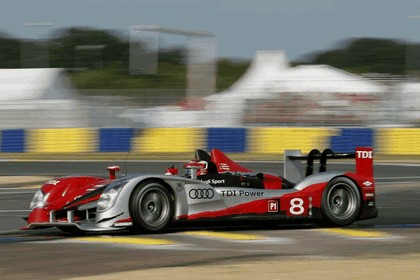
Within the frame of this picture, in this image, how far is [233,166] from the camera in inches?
454

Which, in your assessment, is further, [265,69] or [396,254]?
[265,69]

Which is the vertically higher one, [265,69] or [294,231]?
[265,69]

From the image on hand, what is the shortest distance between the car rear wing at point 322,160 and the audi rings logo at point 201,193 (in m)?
1.62

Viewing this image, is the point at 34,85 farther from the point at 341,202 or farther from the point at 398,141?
the point at 341,202

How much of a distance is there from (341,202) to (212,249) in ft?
8.84

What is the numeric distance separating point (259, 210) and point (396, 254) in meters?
2.34

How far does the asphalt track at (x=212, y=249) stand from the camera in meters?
7.84

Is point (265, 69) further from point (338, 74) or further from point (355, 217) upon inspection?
point (355, 217)

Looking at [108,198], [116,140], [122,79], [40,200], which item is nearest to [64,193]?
[40,200]

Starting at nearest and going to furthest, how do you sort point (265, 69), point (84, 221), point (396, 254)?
point (396, 254)
point (84, 221)
point (265, 69)

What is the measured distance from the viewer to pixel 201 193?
10.6m

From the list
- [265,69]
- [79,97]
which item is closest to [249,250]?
[79,97]

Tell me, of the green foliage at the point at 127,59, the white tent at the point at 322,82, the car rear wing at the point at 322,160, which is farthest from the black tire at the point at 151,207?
the green foliage at the point at 127,59

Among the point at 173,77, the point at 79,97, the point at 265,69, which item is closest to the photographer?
the point at 79,97
